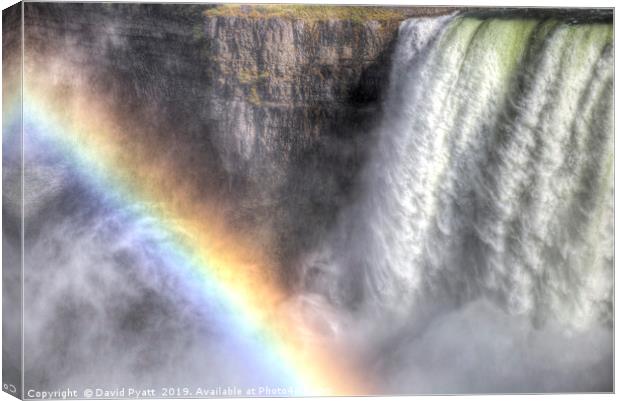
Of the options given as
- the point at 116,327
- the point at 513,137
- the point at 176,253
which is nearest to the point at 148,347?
the point at 116,327

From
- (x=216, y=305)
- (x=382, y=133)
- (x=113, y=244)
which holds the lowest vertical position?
(x=216, y=305)

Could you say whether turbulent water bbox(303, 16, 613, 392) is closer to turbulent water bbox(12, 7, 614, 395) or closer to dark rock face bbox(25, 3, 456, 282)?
turbulent water bbox(12, 7, 614, 395)

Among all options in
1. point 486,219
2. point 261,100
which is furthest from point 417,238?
point 261,100

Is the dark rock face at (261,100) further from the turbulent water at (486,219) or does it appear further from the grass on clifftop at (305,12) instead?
the turbulent water at (486,219)

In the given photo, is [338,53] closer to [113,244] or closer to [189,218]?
[189,218]

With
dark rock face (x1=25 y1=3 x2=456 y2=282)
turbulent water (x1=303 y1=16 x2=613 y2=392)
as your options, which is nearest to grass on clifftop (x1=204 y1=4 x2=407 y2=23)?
dark rock face (x1=25 y1=3 x2=456 y2=282)

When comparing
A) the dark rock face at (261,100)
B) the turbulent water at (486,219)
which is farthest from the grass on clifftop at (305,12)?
the turbulent water at (486,219)

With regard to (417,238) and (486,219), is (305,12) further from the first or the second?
(486,219)
